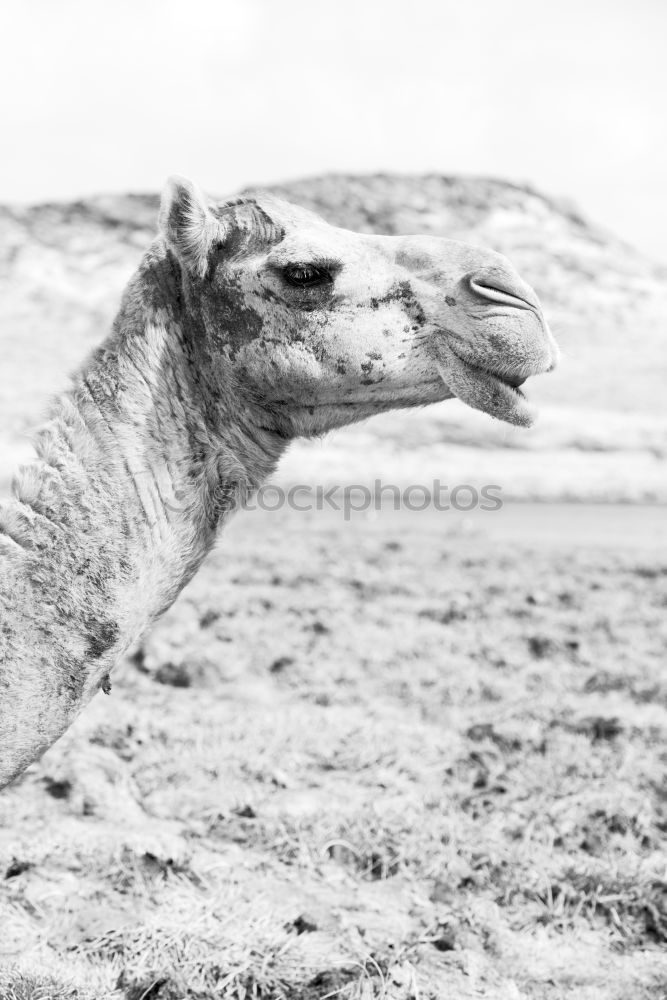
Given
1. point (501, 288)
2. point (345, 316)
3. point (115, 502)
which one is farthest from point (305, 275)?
point (115, 502)

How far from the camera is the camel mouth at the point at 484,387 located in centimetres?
255

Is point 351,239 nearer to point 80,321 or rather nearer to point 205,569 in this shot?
point 205,569

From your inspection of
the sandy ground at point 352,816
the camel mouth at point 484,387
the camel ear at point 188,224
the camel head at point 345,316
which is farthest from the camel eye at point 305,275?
the sandy ground at point 352,816

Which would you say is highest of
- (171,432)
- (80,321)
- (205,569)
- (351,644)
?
(171,432)

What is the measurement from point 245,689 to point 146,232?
5702 cm

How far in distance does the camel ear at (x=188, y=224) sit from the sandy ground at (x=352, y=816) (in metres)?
2.22

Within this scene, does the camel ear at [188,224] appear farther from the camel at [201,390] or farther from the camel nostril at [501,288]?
the camel nostril at [501,288]

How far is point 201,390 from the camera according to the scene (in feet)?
8.79

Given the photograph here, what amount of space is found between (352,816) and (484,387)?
241 centimetres

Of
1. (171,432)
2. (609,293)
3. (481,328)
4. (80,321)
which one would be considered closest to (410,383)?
(481,328)

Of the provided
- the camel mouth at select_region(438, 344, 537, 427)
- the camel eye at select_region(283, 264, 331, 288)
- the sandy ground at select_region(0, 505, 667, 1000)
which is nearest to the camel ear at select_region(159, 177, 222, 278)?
the camel eye at select_region(283, 264, 331, 288)

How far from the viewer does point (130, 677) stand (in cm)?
604

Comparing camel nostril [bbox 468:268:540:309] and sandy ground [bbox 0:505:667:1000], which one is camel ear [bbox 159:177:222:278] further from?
sandy ground [bbox 0:505:667:1000]

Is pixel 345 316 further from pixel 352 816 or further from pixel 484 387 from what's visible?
pixel 352 816
